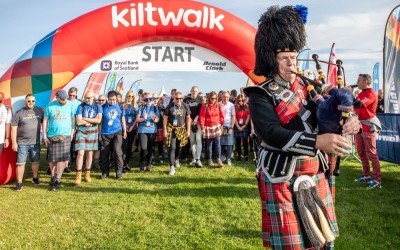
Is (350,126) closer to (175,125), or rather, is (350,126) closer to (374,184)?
(374,184)

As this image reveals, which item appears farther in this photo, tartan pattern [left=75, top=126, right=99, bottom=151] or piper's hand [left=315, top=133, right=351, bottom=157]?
tartan pattern [left=75, top=126, right=99, bottom=151]

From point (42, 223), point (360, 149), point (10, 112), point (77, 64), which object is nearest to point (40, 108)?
point (10, 112)

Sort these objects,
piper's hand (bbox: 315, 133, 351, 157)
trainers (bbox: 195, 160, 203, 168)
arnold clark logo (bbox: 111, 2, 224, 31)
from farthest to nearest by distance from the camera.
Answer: trainers (bbox: 195, 160, 203, 168) → arnold clark logo (bbox: 111, 2, 224, 31) → piper's hand (bbox: 315, 133, 351, 157)

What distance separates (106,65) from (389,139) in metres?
6.75

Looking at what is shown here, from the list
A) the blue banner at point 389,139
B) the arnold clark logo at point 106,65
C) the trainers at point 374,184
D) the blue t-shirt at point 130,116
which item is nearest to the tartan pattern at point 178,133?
the blue t-shirt at point 130,116

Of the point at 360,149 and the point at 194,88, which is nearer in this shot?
the point at 360,149

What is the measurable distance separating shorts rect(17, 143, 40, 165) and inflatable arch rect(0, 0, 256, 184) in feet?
1.24

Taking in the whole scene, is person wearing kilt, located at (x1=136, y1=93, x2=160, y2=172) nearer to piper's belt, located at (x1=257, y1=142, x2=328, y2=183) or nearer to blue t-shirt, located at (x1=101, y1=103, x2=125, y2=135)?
blue t-shirt, located at (x1=101, y1=103, x2=125, y2=135)

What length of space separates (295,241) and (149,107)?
6801 mm

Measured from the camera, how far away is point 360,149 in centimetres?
699

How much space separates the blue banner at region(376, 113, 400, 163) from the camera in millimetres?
7379

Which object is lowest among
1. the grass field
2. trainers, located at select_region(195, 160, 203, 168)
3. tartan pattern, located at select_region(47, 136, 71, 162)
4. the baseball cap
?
the grass field

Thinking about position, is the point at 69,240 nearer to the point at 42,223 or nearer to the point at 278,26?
the point at 42,223

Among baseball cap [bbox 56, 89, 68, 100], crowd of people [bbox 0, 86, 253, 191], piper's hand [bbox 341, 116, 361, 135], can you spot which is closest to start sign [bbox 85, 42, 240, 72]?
crowd of people [bbox 0, 86, 253, 191]
